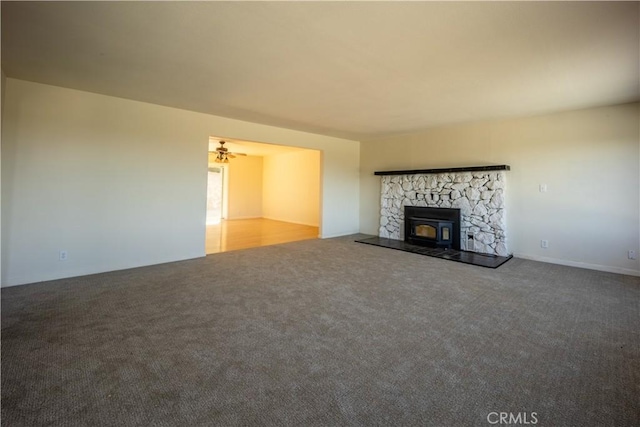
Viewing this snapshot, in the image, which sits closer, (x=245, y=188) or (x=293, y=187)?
(x=293, y=187)

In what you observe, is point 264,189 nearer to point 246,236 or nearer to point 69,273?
point 246,236

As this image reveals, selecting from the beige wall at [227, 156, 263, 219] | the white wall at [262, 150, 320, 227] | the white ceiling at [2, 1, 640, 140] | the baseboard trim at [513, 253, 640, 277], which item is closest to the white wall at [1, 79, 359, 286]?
the white ceiling at [2, 1, 640, 140]

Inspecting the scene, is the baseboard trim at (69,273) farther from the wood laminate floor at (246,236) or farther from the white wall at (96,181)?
the wood laminate floor at (246,236)

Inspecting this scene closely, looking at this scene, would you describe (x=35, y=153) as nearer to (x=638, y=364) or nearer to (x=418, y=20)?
(x=418, y=20)

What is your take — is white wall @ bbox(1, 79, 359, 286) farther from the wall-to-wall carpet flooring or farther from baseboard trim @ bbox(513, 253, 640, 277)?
baseboard trim @ bbox(513, 253, 640, 277)

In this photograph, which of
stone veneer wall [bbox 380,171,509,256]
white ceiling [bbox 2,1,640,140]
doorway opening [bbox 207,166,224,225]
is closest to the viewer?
white ceiling [bbox 2,1,640,140]

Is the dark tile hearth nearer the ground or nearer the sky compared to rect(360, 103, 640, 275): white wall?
nearer the ground

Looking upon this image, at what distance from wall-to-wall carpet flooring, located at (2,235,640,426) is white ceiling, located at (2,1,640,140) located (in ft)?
8.00

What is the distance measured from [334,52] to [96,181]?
140 inches

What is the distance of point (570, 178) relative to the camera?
14.2ft

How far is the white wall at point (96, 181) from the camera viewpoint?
3.30 metres

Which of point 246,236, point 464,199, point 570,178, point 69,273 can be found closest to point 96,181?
point 69,273

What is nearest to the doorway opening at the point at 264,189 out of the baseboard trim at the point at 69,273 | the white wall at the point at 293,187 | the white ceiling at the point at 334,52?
the white wall at the point at 293,187

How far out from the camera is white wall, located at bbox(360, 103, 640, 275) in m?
3.91
